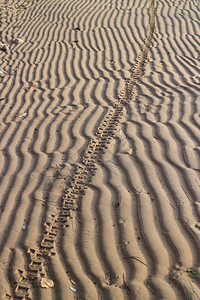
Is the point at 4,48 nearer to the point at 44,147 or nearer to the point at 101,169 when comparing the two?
the point at 44,147

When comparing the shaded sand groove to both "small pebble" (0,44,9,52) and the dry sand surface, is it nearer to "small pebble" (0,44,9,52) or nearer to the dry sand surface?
the dry sand surface

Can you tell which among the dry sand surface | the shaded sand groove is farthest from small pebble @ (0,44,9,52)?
the shaded sand groove

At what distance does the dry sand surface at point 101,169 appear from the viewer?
2527mm

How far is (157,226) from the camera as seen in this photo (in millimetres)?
2854

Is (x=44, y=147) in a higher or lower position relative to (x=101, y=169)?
higher

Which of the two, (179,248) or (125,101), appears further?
(125,101)

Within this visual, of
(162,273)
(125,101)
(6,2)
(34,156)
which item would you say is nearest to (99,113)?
(125,101)

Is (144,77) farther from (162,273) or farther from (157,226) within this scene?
(162,273)

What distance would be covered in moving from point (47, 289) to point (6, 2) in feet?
35.5

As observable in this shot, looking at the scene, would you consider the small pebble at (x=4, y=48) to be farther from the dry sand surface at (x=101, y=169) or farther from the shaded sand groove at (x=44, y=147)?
the shaded sand groove at (x=44, y=147)

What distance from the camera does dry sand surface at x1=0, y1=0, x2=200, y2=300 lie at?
253 cm

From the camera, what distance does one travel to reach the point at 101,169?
3631 millimetres

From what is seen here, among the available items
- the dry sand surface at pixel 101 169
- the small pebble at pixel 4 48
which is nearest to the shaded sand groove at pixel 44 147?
the dry sand surface at pixel 101 169

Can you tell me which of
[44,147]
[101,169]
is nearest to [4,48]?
[44,147]
